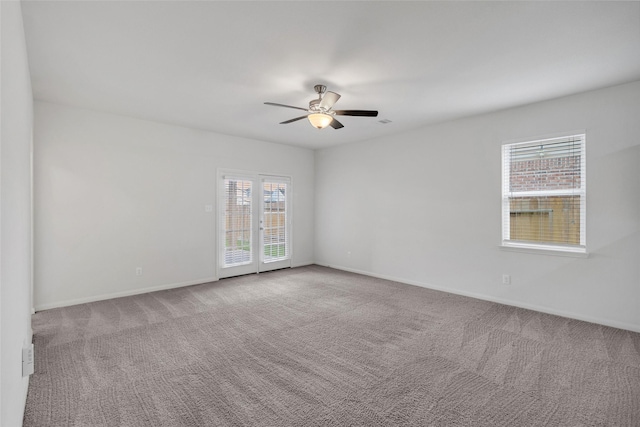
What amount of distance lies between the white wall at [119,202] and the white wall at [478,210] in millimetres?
2495

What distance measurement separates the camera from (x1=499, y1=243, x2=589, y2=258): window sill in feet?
12.3

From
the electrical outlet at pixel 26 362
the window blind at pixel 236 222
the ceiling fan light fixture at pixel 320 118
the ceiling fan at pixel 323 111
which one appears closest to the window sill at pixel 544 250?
the ceiling fan at pixel 323 111

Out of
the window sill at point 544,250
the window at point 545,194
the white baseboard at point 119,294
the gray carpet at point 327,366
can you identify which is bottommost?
the gray carpet at point 327,366

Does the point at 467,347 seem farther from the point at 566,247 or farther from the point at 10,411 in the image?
the point at 10,411

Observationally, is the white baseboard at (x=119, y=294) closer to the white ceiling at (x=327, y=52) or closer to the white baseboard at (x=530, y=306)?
the white ceiling at (x=327, y=52)

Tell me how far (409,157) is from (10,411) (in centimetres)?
543

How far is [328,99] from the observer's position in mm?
3318

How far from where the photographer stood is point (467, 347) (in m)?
3.05

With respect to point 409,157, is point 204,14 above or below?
above

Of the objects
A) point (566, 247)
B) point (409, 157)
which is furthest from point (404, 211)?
point (566, 247)

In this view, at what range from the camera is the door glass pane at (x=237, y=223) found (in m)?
5.84

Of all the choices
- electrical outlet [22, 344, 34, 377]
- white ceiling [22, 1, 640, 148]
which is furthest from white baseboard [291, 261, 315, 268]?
electrical outlet [22, 344, 34, 377]

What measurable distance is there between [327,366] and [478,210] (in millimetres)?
3336

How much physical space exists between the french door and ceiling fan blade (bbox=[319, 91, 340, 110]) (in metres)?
3.03
